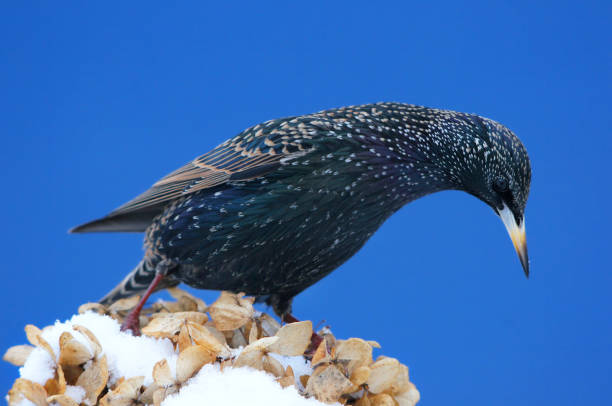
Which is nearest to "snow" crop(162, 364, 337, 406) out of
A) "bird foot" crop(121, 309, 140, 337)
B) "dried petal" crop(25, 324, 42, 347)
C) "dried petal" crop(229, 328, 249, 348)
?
"dried petal" crop(229, 328, 249, 348)

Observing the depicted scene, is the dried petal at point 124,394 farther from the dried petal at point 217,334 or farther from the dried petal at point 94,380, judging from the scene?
the dried petal at point 217,334

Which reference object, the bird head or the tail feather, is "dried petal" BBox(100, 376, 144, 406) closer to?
the tail feather

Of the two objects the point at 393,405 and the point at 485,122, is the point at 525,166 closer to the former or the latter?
the point at 485,122

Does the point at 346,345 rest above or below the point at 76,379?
above

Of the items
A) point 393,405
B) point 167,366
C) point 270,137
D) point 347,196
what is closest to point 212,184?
point 270,137

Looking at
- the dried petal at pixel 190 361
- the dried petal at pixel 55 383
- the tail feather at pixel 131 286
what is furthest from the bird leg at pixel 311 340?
the dried petal at pixel 55 383

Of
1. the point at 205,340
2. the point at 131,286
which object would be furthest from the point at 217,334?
the point at 131,286

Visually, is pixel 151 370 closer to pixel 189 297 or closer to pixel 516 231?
pixel 189 297

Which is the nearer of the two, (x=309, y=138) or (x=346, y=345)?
(x=346, y=345)
